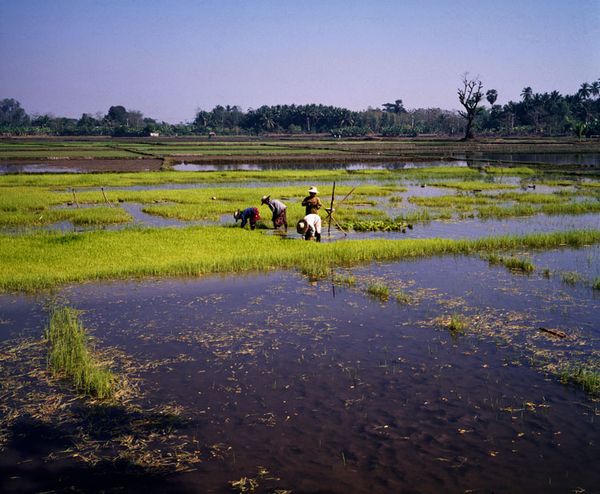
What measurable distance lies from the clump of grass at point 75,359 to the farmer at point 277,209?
654cm

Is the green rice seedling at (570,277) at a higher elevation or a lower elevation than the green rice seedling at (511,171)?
lower

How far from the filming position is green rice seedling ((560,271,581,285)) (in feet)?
32.4

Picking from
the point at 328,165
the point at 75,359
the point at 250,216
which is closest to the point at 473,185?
the point at 250,216

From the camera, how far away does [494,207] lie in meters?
18.4

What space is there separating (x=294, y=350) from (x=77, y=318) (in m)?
3.31

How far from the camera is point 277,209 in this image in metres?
13.9

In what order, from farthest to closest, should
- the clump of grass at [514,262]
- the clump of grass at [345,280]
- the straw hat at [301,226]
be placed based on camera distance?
the straw hat at [301,226]
the clump of grass at [514,262]
the clump of grass at [345,280]

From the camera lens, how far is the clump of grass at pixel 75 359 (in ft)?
19.4

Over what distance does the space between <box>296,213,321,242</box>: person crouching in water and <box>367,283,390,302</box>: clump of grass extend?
3.57 meters

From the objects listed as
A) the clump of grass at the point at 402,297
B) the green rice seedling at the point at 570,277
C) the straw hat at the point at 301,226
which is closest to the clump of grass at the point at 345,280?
the clump of grass at the point at 402,297

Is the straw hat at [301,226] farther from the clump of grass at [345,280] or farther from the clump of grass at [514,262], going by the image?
the clump of grass at [514,262]

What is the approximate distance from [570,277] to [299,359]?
595cm

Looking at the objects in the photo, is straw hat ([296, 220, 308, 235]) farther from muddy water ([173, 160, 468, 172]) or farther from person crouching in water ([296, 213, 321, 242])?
muddy water ([173, 160, 468, 172])

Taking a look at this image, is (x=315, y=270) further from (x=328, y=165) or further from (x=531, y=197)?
(x=328, y=165)
